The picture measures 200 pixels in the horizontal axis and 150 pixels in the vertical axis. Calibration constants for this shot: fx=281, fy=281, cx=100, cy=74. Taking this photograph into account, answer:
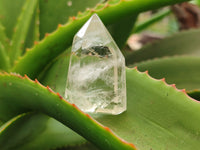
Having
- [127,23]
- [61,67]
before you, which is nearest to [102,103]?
[61,67]

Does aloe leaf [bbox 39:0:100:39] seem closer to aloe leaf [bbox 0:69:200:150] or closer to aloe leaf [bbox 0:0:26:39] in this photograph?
aloe leaf [bbox 0:0:26:39]

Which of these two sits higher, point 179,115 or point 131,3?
point 131,3

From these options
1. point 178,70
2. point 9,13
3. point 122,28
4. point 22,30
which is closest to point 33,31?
point 22,30

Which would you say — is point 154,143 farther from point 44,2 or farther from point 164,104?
point 44,2

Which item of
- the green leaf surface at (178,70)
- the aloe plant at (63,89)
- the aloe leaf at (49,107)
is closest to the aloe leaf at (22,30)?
the aloe plant at (63,89)

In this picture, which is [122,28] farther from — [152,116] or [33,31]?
[152,116]

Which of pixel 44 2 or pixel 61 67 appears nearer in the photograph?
pixel 61 67

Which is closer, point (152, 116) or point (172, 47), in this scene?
point (152, 116)
